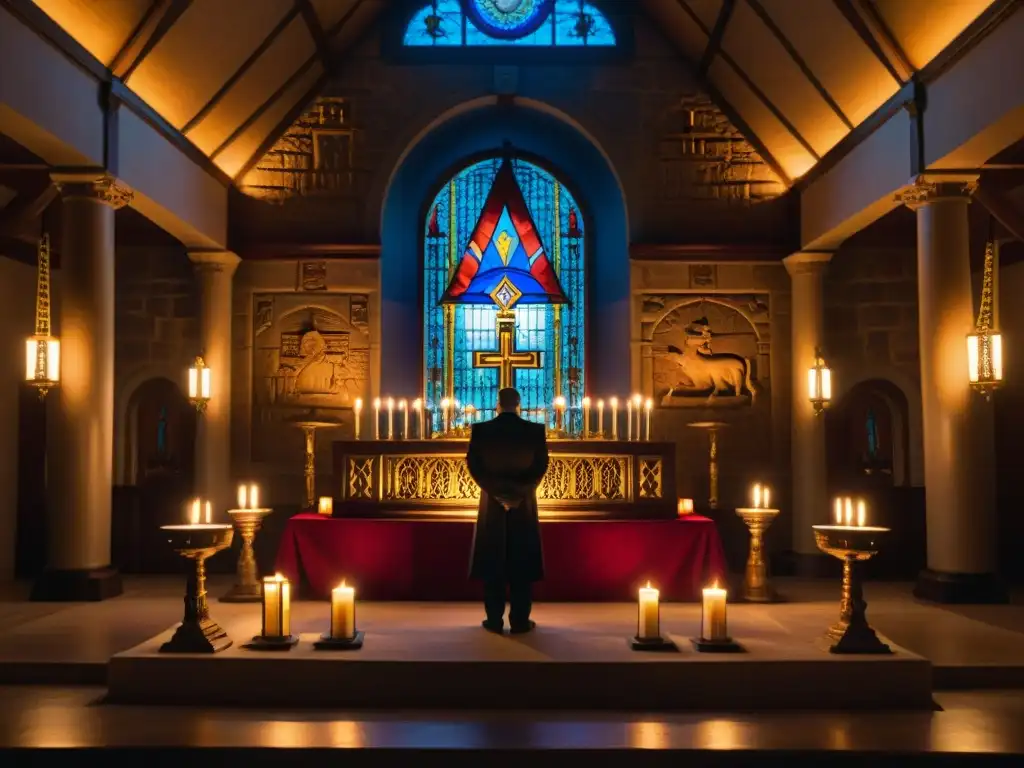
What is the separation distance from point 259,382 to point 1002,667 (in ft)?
28.8

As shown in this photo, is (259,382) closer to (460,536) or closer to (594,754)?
(460,536)

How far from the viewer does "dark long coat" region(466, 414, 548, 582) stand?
7.32 metres

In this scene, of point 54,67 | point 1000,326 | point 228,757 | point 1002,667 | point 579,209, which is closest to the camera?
point 228,757

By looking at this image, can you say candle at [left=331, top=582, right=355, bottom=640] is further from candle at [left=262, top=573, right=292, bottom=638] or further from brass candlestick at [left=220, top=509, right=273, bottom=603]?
brass candlestick at [left=220, top=509, right=273, bottom=603]

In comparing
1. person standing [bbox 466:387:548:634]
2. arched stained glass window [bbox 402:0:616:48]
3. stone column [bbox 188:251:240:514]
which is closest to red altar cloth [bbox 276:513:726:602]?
Answer: person standing [bbox 466:387:548:634]

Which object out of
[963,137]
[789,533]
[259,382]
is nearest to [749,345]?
[789,533]

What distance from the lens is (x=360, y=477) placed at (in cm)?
945

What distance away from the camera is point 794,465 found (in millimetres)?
12305

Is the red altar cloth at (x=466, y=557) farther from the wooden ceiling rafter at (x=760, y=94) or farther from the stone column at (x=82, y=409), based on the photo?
the wooden ceiling rafter at (x=760, y=94)

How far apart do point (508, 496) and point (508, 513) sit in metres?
0.17

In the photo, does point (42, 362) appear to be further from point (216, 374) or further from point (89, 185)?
Result: point (216, 374)

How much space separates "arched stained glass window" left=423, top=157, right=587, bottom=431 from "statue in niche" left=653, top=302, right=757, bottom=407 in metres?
1.32

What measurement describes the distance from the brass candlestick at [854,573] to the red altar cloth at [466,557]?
89.4 inches

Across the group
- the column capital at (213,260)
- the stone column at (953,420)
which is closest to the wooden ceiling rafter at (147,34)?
the column capital at (213,260)
